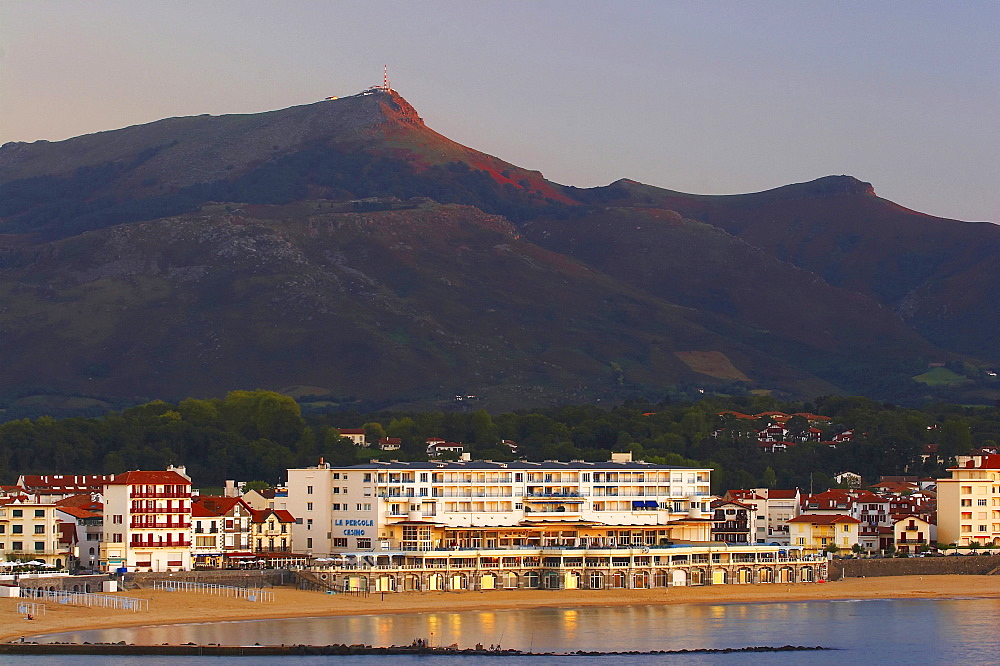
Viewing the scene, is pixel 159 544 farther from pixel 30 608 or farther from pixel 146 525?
pixel 30 608

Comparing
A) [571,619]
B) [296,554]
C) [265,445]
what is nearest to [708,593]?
[571,619]

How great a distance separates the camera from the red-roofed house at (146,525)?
322ft

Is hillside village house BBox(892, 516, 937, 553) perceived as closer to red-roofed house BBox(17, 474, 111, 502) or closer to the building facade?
the building facade

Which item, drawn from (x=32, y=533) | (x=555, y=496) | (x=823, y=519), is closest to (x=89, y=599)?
(x=32, y=533)

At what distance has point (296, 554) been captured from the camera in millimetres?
108000

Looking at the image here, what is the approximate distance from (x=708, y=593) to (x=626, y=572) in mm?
4378

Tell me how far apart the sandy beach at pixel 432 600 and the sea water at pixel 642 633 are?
4.03 feet

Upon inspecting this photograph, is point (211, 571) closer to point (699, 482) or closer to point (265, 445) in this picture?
point (699, 482)

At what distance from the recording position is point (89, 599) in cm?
8812

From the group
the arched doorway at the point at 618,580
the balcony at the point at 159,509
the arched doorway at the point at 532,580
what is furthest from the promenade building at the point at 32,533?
the arched doorway at the point at 618,580

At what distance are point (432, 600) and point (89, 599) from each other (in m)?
16.6

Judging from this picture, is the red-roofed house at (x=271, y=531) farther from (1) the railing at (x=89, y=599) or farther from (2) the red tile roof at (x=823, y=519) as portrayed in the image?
(2) the red tile roof at (x=823, y=519)

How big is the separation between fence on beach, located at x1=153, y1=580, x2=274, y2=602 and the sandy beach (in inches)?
30.4

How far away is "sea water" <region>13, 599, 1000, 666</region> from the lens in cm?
7944
